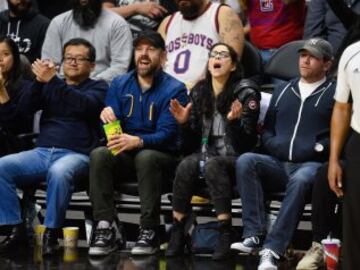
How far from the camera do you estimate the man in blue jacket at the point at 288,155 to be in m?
7.55

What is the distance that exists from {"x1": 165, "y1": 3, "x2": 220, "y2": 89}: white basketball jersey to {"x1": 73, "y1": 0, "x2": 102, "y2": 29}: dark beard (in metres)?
0.87

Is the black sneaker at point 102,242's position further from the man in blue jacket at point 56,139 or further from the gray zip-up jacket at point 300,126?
the gray zip-up jacket at point 300,126

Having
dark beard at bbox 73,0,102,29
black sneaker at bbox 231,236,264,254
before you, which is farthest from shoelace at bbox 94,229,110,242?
dark beard at bbox 73,0,102,29

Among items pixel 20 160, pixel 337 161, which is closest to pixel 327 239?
pixel 337 161

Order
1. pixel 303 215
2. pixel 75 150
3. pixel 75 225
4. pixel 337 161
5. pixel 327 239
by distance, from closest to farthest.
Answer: pixel 337 161 < pixel 327 239 < pixel 303 215 < pixel 75 150 < pixel 75 225

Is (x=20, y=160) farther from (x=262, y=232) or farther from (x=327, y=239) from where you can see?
(x=327, y=239)

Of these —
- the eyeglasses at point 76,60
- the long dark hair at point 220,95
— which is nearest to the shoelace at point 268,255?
the long dark hair at point 220,95

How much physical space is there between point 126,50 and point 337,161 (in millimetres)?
4262

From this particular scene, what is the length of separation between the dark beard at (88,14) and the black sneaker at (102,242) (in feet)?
8.31

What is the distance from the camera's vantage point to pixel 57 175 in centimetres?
845

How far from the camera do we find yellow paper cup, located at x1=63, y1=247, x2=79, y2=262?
8177 millimetres

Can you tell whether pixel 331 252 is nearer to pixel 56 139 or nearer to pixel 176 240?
pixel 176 240

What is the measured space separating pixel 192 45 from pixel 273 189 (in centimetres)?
212

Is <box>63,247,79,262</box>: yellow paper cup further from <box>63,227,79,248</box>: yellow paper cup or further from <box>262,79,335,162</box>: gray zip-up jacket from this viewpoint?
<box>262,79,335,162</box>: gray zip-up jacket
